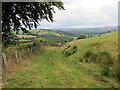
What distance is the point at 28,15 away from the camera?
16984mm

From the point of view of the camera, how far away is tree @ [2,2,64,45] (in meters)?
14.8

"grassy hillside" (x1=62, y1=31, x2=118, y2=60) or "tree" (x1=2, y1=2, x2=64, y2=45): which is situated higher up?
"tree" (x1=2, y1=2, x2=64, y2=45)

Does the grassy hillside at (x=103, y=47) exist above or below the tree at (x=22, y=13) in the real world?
below

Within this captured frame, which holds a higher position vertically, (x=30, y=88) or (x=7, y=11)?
(x=7, y=11)

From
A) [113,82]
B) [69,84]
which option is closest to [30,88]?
[69,84]

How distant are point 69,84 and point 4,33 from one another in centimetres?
1200

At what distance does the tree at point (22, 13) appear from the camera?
14.8m

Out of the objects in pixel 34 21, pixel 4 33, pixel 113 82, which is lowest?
pixel 113 82

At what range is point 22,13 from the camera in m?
15.1

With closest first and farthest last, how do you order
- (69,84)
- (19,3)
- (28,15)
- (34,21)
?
(69,84), (19,3), (28,15), (34,21)

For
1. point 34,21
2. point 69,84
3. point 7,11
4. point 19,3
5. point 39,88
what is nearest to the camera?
point 39,88

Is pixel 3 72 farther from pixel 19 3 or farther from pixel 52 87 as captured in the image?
pixel 19 3

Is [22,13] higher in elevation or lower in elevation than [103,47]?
higher

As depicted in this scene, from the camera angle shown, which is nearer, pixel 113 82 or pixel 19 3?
pixel 113 82
